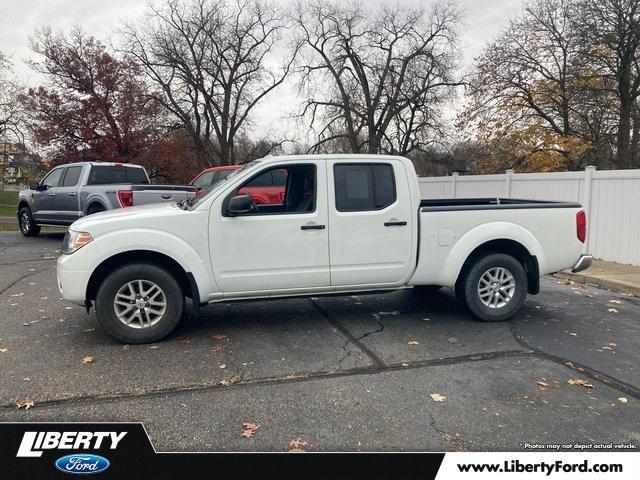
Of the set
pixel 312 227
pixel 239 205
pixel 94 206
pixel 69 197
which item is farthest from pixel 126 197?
pixel 312 227

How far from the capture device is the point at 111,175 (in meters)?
12.1

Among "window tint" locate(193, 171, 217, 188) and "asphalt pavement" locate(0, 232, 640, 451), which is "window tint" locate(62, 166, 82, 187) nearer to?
"window tint" locate(193, 171, 217, 188)

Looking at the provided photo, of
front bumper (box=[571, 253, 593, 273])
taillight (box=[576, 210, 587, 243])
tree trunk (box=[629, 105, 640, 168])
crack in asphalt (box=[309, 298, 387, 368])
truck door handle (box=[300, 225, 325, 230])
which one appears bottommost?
crack in asphalt (box=[309, 298, 387, 368])

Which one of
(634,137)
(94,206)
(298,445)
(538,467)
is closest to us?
(538,467)

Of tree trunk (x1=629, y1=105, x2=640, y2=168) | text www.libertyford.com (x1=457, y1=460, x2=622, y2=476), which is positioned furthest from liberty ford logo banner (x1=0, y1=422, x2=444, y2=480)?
tree trunk (x1=629, y1=105, x2=640, y2=168)

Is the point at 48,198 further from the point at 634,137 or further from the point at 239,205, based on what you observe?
the point at 634,137

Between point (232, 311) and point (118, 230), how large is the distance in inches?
78.0

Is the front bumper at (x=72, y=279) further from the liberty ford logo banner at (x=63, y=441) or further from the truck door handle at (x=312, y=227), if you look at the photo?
the truck door handle at (x=312, y=227)

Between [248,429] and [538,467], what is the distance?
183 cm

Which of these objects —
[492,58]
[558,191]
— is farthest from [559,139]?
[558,191]

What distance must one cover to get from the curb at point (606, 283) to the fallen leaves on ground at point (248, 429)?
6.65 meters

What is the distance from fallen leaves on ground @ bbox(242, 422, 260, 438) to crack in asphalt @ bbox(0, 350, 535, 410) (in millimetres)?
629

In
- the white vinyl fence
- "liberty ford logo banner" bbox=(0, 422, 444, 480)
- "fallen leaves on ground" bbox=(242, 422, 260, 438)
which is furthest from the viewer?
the white vinyl fence

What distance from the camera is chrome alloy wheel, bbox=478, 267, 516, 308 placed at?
5.55 meters
